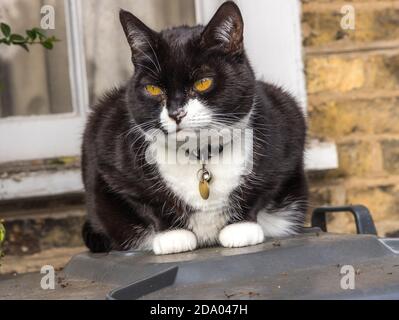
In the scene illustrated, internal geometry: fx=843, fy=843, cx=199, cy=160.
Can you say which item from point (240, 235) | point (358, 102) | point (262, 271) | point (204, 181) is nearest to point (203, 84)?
point (204, 181)

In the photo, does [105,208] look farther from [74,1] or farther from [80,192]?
[74,1]

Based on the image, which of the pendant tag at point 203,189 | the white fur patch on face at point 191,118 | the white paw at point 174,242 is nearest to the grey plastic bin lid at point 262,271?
the white paw at point 174,242

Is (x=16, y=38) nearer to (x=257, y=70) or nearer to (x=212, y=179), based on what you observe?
(x=212, y=179)

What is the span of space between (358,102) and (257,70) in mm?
359

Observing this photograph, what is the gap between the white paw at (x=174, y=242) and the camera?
2.01 meters

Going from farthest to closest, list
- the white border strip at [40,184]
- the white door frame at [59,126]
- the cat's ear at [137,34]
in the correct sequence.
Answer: the white door frame at [59,126] < the white border strip at [40,184] < the cat's ear at [137,34]

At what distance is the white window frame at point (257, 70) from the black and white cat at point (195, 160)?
40 centimetres

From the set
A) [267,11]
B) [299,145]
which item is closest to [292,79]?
[267,11]

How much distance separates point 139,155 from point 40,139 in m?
0.72

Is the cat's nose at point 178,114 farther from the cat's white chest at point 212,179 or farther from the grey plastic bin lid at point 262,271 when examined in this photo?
the grey plastic bin lid at point 262,271

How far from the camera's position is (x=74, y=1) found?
2766 mm

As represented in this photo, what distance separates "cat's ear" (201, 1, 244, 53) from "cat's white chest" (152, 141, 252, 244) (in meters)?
0.26

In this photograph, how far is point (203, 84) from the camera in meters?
1.98

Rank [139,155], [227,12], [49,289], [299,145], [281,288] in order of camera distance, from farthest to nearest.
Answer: [299,145] → [139,155] → [227,12] → [49,289] → [281,288]
